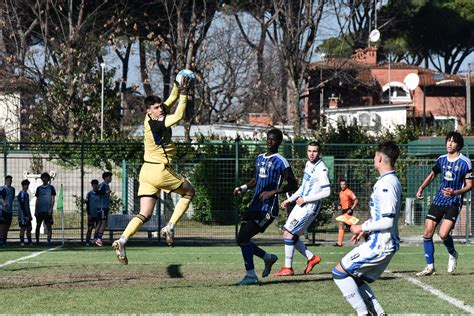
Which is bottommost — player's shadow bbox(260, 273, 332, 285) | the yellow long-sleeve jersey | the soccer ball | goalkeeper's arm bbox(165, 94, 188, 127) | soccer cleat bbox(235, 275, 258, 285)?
player's shadow bbox(260, 273, 332, 285)

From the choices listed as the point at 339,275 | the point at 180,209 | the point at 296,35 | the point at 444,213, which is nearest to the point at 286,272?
the point at 180,209

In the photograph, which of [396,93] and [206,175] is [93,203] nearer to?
[206,175]

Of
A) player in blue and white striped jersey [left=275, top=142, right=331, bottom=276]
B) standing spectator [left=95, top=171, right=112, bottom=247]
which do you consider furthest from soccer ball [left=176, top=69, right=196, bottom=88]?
standing spectator [left=95, top=171, right=112, bottom=247]

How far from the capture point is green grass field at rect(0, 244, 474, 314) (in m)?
10.5

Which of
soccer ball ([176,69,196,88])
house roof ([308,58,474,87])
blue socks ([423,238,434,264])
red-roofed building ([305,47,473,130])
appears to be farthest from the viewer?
red-roofed building ([305,47,473,130])

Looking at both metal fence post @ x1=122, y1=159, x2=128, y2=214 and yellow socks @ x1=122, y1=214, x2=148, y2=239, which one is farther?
metal fence post @ x1=122, y1=159, x2=128, y2=214

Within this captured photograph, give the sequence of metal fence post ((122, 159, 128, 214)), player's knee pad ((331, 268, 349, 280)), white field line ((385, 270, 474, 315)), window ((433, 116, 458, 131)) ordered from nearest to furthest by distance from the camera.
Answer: player's knee pad ((331, 268, 349, 280)), white field line ((385, 270, 474, 315)), metal fence post ((122, 159, 128, 214)), window ((433, 116, 458, 131))

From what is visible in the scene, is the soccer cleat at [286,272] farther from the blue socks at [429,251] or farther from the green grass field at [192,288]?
the blue socks at [429,251]

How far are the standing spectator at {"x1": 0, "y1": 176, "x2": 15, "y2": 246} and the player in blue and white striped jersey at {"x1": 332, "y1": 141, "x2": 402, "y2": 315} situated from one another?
15.5 m

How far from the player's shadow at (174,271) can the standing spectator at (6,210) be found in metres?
8.46

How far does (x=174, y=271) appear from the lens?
1475 centimetres

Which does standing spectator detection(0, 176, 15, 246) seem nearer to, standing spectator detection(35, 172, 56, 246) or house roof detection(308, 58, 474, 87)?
standing spectator detection(35, 172, 56, 246)

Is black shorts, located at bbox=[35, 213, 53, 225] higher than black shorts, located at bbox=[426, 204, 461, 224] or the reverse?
the reverse

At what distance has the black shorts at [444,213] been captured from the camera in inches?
568
